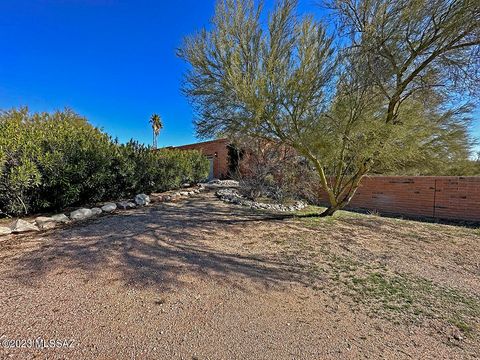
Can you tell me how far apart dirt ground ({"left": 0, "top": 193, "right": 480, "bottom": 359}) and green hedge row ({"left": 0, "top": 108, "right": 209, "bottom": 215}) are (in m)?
1.22

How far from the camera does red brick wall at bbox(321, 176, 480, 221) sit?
25.7 ft

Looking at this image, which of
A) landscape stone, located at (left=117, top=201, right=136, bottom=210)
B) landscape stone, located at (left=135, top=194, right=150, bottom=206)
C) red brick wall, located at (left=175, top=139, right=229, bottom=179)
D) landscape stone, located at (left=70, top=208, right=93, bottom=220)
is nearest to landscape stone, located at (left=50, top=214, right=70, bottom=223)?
landscape stone, located at (left=70, top=208, right=93, bottom=220)

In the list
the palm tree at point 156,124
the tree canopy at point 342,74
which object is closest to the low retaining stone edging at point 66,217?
the tree canopy at point 342,74

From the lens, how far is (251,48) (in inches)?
202

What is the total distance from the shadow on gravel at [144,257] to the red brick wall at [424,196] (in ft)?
23.8

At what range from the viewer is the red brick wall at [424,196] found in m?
7.85

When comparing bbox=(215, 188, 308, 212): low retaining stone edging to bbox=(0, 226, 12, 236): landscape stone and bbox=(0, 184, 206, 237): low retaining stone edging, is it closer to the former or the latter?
bbox=(0, 184, 206, 237): low retaining stone edging

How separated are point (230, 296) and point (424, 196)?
9151 millimetres

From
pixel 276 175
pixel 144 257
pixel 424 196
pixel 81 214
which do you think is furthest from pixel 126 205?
pixel 424 196

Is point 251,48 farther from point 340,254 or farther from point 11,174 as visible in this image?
point 11,174

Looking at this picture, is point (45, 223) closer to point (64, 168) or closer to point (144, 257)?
point (64, 168)

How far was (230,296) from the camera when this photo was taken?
2.70 m

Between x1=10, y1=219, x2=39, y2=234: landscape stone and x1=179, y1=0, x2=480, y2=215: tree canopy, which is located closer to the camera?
x1=10, y1=219, x2=39, y2=234: landscape stone

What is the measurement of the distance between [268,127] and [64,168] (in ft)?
16.0
